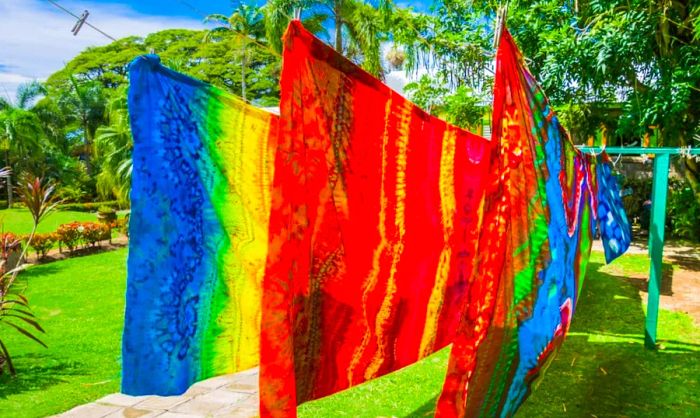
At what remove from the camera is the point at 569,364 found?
552cm

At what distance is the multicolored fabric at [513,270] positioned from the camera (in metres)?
2.02

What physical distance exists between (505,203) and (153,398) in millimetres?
3730

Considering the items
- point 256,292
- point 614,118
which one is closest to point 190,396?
point 256,292

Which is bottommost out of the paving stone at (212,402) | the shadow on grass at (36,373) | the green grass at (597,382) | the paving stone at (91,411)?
the shadow on grass at (36,373)

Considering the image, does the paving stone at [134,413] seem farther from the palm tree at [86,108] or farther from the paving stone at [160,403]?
the palm tree at [86,108]

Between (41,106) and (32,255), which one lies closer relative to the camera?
(32,255)

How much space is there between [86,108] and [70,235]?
2221 cm

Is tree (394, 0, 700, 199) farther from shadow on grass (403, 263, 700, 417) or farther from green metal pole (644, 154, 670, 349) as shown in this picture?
shadow on grass (403, 263, 700, 417)

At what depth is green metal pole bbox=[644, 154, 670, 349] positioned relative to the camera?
5774mm

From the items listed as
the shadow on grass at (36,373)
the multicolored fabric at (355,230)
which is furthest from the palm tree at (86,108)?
the multicolored fabric at (355,230)

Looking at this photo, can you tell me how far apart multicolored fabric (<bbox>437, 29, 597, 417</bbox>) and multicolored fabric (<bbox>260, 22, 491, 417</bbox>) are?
456 millimetres

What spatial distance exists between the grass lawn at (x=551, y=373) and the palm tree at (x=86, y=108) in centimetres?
2870

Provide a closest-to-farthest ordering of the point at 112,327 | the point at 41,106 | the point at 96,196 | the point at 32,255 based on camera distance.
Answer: the point at 112,327, the point at 32,255, the point at 96,196, the point at 41,106

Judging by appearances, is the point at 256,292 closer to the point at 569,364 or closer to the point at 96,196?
the point at 569,364
